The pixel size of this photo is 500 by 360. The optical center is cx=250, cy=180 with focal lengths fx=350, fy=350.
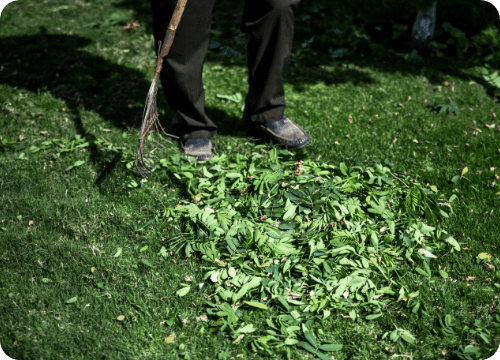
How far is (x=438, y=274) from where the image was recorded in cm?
232

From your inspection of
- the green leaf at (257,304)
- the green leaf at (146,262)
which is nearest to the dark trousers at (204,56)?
the green leaf at (146,262)

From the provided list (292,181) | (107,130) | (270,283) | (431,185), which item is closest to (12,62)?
(107,130)

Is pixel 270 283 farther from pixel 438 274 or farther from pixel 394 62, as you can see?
pixel 394 62

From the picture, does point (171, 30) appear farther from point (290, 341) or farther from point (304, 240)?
point (290, 341)

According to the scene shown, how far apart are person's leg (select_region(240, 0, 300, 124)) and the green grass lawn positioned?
386mm

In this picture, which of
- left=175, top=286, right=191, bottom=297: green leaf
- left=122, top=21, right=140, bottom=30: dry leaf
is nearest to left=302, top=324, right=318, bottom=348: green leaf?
left=175, top=286, right=191, bottom=297: green leaf

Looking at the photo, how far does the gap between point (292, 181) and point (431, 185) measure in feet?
4.08

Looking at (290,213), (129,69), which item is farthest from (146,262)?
(129,69)

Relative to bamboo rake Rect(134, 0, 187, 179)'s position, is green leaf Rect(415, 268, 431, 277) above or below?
below

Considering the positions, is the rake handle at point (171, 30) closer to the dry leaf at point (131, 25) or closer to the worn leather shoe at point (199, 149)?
the worn leather shoe at point (199, 149)

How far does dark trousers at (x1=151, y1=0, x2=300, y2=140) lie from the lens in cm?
266

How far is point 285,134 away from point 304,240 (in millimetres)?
1198

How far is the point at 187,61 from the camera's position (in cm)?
278

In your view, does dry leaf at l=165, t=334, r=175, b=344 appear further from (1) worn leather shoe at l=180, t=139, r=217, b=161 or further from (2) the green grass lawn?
(1) worn leather shoe at l=180, t=139, r=217, b=161
